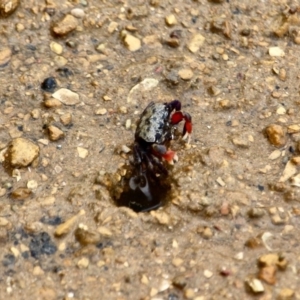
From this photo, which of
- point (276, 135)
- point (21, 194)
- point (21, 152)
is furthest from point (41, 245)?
point (276, 135)

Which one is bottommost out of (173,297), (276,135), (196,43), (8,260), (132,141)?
(8,260)

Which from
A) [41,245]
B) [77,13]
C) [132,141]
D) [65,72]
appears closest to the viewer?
[41,245]

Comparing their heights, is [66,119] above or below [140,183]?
above

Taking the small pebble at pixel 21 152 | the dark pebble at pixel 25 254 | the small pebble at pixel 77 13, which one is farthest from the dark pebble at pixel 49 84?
the dark pebble at pixel 25 254

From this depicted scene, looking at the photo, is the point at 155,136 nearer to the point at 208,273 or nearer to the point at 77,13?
the point at 208,273

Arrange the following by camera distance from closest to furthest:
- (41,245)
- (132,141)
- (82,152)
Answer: (41,245), (82,152), (132,141)

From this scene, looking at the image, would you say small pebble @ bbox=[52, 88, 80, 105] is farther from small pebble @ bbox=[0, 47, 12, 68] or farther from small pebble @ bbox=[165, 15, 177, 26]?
small pebble @ bbox=[165, 15, 177, 26]

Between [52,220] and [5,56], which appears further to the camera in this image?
[5,56]

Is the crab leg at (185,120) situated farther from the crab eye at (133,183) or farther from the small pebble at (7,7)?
the small pebble at (7,7)
